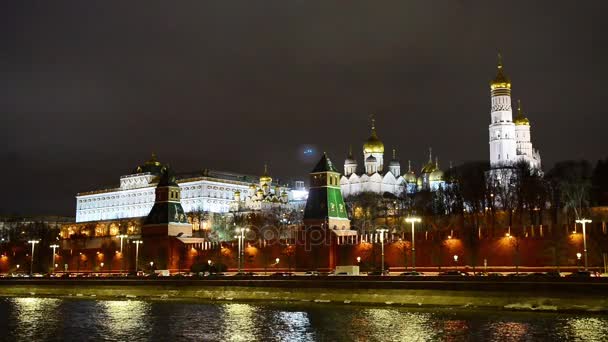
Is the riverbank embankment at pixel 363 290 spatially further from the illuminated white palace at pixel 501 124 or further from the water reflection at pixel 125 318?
the illuminated white palace at pixel 501 124

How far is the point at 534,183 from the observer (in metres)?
71.4

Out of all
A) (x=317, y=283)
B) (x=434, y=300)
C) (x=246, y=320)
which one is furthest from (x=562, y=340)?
(x=317, y=283)

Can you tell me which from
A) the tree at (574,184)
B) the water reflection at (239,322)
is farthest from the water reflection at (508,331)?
the tree at (574,184)

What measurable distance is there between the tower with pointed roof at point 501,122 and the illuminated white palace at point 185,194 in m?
40.1

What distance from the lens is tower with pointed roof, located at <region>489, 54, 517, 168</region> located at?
98.5m

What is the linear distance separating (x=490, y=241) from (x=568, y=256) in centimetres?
608

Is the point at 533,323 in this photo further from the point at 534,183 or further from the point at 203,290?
the point at 534,183

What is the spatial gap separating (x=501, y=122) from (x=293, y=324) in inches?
2791

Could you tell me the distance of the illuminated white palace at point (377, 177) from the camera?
111438 millimetres

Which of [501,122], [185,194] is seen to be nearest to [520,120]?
[501,122]

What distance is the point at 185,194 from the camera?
14438 centimetres

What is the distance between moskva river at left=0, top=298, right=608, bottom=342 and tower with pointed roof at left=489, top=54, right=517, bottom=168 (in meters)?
61.6

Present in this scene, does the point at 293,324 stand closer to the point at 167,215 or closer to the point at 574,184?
the point at 167,215

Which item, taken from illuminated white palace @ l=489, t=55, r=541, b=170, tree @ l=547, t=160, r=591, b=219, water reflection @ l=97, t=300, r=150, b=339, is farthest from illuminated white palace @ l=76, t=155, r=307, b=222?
water reflection @ l=97, t=300, r=150, b=339
